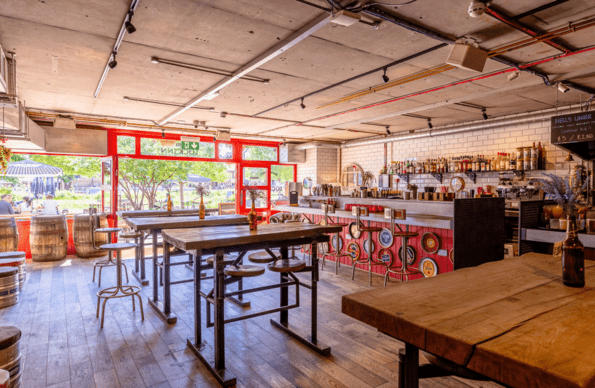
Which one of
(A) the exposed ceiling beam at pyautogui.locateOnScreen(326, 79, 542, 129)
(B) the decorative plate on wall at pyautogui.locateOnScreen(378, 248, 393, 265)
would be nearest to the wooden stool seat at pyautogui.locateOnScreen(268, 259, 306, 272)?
(B) the decorative plate on wall at pyautogui.locateOnScreen(378, 248, 393, 265)

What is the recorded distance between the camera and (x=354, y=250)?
621 cm

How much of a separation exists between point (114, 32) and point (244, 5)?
1360 mm

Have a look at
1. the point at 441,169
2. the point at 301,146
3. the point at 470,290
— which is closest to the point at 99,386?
the point at 470,290

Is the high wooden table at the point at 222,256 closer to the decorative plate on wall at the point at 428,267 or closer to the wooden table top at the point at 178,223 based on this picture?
the wooden table top at the point at 178,223

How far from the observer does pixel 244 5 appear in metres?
2.80

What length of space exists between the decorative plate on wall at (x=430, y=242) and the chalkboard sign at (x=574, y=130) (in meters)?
2.38

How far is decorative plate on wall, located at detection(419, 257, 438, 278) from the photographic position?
195 inches

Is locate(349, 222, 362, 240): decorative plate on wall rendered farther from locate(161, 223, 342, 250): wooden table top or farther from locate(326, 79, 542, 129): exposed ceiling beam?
locate(161, 223, 342, 250): wooden table top

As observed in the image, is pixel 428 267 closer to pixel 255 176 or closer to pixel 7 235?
pixel 255 176

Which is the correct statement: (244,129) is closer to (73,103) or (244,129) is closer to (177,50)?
(73,103)

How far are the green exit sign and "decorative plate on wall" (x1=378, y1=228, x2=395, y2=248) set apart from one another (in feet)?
18.7

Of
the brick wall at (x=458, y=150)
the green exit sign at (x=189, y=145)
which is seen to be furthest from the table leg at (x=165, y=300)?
the brick wall at (x=458, y=150)

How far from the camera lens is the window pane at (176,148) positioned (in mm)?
8727

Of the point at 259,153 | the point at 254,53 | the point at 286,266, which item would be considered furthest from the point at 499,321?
the point at 259,153
